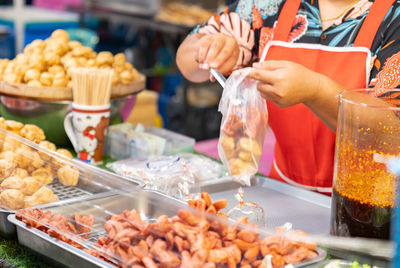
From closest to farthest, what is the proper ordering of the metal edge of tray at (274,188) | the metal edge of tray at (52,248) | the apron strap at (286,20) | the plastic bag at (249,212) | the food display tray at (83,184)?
the metal edge of tray at (52,248) → the food display tray at (83,184) → the plastic bag at (249,212) → the metal edge of tray at (274,188) → the apron strap at (286,20)

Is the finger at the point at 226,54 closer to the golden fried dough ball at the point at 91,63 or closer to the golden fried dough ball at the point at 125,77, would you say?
the golden fried dough ball at the point at 125,77

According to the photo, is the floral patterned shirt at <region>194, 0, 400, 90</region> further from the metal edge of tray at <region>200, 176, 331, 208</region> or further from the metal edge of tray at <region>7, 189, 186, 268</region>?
the metal edge of tray at <region>7, 189, 186, 268</region>

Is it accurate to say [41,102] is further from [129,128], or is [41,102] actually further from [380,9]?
[380,9]

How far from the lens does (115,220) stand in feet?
3.76

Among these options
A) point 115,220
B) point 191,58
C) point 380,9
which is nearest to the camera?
point 115,220

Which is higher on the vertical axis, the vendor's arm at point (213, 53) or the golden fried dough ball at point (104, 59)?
the vendor's arm at point (213, 53)

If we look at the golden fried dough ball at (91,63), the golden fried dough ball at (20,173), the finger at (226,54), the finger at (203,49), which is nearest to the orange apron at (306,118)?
the finger at (226,54)

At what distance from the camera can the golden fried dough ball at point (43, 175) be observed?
142cm

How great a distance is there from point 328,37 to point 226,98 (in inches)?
20.1

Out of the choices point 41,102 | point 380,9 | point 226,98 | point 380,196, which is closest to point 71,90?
point 41,102

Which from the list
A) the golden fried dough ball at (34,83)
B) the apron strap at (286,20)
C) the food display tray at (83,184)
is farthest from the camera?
the golden fried dough ball at (34,83)

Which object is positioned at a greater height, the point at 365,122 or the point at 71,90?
the point at 365,122

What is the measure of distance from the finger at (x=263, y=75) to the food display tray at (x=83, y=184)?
408 mm

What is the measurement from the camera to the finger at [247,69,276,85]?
4.42ft
